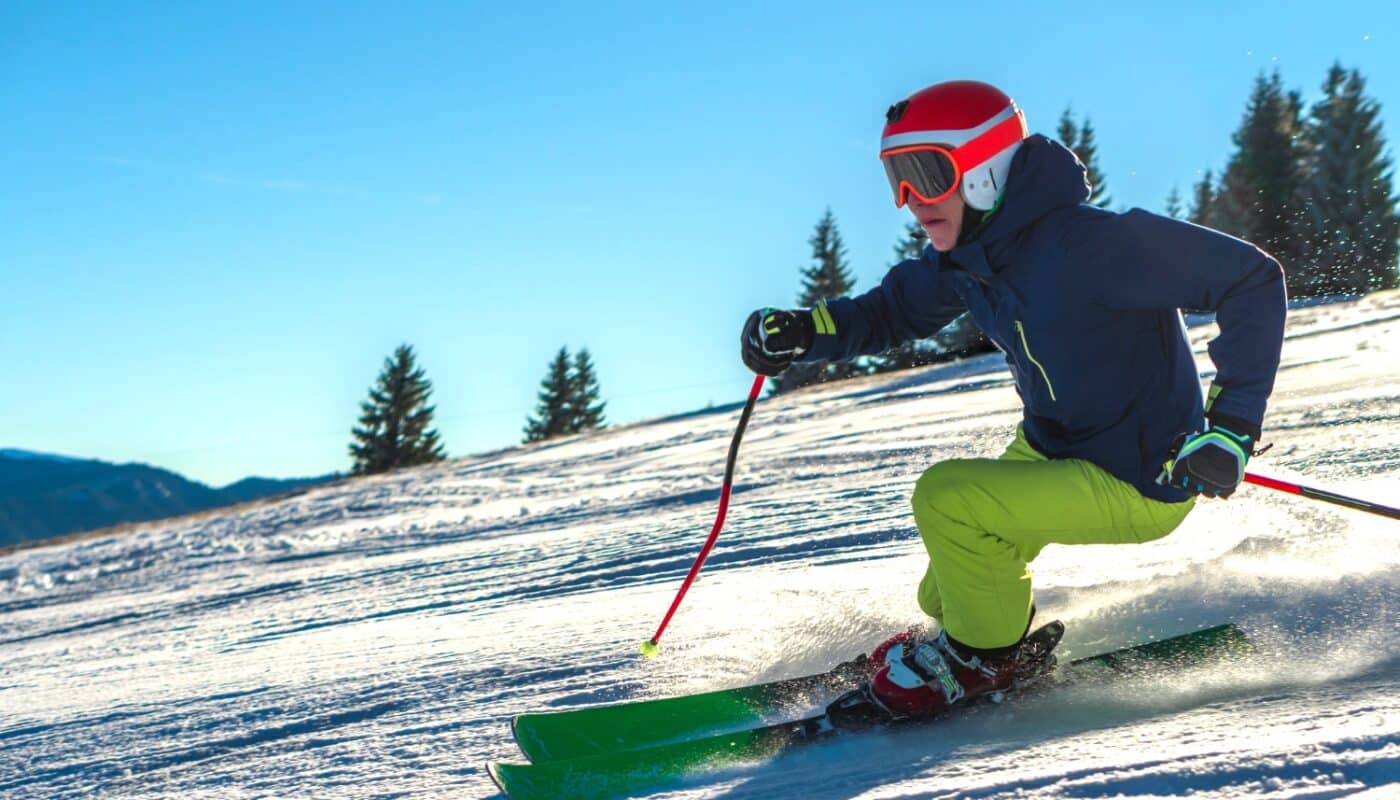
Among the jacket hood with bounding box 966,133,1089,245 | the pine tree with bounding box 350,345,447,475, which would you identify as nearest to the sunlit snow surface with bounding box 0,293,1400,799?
the jacket hood with bounding box 966,133,1089,245

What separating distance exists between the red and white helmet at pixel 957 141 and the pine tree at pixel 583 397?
52459 millimetres

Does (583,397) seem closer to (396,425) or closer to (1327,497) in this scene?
(396,425)

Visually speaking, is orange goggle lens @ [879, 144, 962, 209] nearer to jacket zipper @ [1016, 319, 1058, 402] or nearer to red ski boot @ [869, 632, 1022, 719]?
jacket zipper @ [1016, 319, 1058, 402]

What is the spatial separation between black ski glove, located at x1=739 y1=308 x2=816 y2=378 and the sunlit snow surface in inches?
31.9

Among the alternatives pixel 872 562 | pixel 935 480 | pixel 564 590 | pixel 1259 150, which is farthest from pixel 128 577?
pixel 1259 150

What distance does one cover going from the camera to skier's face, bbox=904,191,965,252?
2680 millimetres

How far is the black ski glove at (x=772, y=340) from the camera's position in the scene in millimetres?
3123

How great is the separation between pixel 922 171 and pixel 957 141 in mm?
109

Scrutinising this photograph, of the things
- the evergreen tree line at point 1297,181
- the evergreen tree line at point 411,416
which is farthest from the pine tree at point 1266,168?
the evergreen tree line at point 411,416

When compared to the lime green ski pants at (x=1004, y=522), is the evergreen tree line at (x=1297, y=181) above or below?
above

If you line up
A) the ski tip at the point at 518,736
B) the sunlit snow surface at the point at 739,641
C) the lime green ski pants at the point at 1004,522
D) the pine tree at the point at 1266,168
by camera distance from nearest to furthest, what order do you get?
the sunlit snow surface at the point at 739,641, the lime green ski pants at the point at 1004,522, the ski tip at the point at 518,736, the pine tree at the point at 1266,168

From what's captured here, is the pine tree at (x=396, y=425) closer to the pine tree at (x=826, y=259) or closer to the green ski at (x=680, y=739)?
the pine tree at (x=826, y=259)

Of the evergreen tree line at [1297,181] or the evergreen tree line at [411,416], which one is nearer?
the evergreen tree line at [1297,181]

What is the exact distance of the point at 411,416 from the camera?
5275cm
